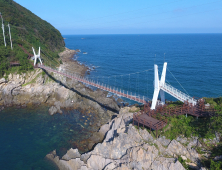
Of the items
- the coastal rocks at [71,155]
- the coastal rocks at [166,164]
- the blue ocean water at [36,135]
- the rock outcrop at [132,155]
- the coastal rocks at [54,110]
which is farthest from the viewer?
the coastal rocks at [54,110]

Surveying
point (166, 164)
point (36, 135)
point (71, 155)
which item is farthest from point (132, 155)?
point (36, 135)

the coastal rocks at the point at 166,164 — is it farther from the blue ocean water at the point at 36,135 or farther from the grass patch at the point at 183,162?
the blue ocean water at the point at 36,135

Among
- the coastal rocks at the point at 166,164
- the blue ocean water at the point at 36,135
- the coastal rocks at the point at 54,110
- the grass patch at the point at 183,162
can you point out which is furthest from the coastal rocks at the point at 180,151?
the coastal rocks at the point at 54,110

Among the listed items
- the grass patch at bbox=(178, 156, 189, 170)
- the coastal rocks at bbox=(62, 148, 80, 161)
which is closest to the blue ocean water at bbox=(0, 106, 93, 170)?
the coastal rocks at bbox=(62, 148, 80, 161)

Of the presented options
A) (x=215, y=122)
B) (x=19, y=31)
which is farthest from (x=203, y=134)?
(x=19, y=31)

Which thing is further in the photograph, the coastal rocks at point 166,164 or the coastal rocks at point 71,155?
the coastal rocks at point 71,155

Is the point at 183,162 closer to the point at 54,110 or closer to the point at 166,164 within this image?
the point at 166,164

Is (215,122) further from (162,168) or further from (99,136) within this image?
(99,136)

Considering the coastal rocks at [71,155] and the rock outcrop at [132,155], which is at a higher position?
the rock outcrop at [132,155]
